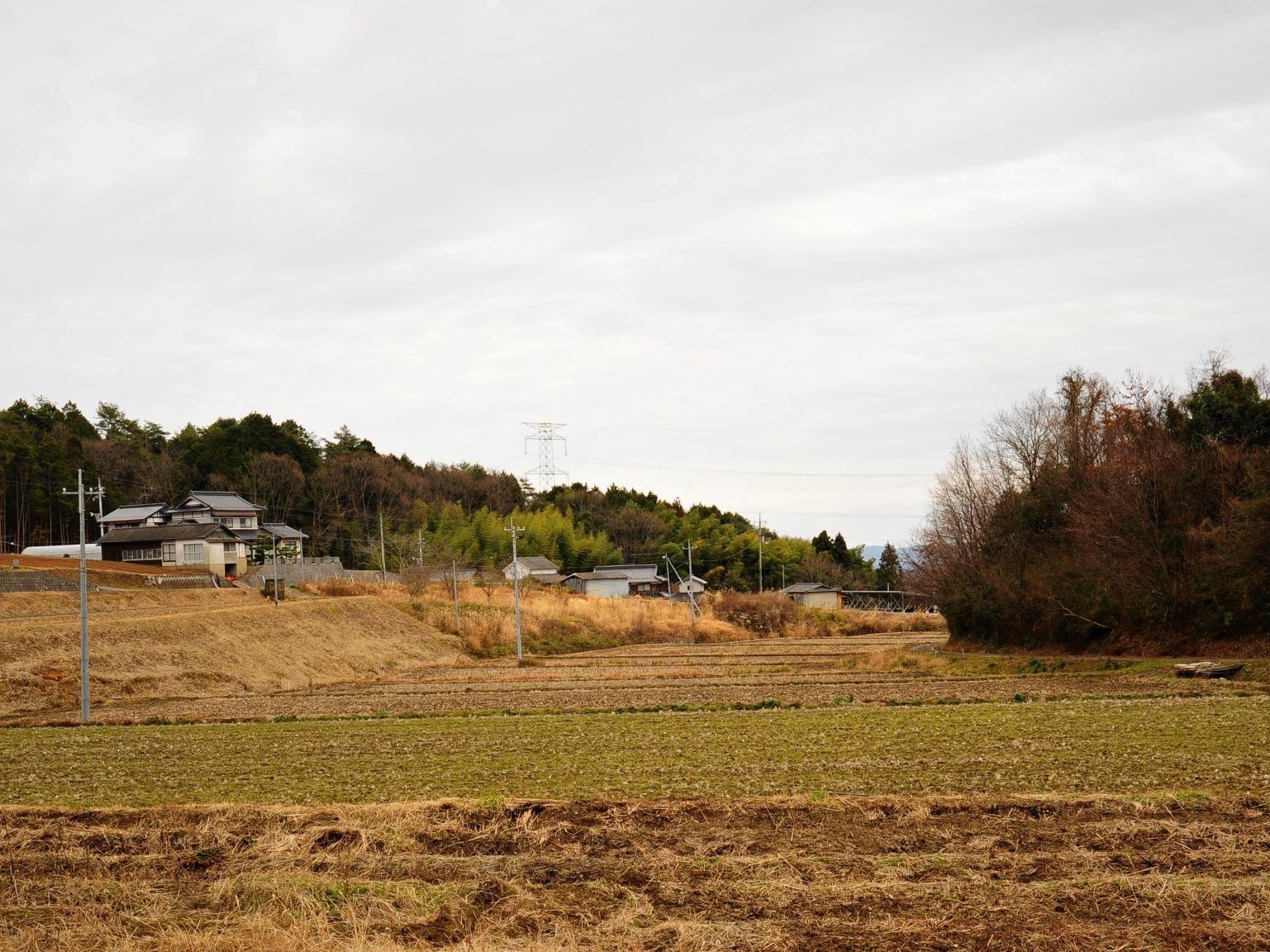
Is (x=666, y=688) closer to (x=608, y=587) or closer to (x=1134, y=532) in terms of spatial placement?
(x=1134, y=532)

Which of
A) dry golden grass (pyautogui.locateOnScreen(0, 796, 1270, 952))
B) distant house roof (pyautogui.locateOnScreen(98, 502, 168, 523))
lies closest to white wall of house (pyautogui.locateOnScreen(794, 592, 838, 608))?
distant house roof (pyautogui.locateOnScreen(98, 502, 168, 523))

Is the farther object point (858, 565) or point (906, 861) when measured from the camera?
point (858, 565)

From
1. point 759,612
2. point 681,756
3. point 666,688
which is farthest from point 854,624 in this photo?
point 681,756

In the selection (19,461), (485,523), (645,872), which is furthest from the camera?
(485,523)

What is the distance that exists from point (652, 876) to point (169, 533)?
76.1 m

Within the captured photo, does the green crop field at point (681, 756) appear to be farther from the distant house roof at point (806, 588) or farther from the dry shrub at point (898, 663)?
the distant house roof at point (806, 588)

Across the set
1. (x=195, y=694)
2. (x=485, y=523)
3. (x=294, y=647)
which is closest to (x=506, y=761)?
(x=195, y=694)

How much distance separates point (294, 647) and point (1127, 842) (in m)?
41.5

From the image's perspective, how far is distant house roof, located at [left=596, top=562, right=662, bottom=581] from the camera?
104 meters

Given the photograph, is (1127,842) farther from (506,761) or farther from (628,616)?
(628,616)

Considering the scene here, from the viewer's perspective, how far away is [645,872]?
9.09 m

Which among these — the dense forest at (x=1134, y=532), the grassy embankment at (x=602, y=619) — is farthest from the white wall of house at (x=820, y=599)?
the dense forest at (x=1134, y=532)

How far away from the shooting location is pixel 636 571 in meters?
106

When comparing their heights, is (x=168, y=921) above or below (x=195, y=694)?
above
